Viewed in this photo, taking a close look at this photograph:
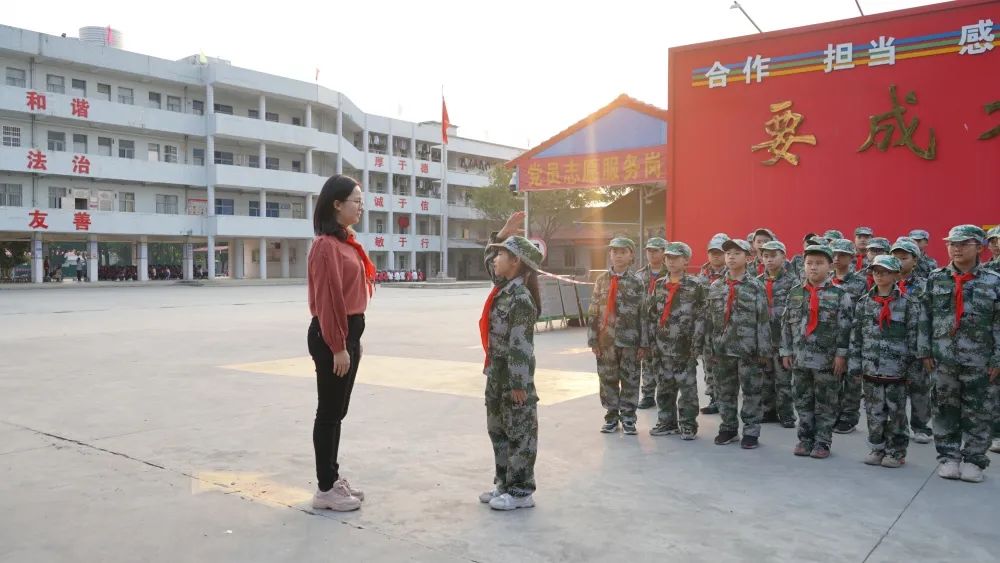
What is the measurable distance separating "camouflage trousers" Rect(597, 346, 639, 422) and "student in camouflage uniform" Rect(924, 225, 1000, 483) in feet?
7.14

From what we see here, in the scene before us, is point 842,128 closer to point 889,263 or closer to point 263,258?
point 889,263

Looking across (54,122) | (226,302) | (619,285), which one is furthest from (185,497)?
(54,122)

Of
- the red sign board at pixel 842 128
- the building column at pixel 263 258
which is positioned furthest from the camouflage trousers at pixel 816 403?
the building column at pixel 263 258

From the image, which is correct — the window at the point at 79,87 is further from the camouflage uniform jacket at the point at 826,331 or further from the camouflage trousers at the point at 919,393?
the camouflage trousers at the point at 919,393

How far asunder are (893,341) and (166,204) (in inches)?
1780

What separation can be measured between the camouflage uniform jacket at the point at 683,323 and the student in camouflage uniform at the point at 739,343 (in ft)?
0.41

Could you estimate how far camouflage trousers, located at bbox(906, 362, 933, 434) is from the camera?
17.6 ft

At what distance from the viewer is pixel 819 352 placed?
18.4 feet

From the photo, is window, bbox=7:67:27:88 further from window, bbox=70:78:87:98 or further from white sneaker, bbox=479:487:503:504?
white sneaker, bbox=479:487:503:504

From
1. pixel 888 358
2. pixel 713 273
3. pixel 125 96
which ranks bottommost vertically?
pixel 888 358

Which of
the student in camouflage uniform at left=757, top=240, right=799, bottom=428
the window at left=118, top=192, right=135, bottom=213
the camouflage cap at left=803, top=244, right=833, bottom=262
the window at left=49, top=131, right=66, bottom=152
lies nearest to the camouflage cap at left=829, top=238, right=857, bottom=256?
the camouflage cap at left=803, top=244, right=833, bottom=262

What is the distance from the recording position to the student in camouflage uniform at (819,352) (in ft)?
18.2

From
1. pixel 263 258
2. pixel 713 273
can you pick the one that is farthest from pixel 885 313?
pixel 263 258

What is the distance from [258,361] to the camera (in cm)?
1063
